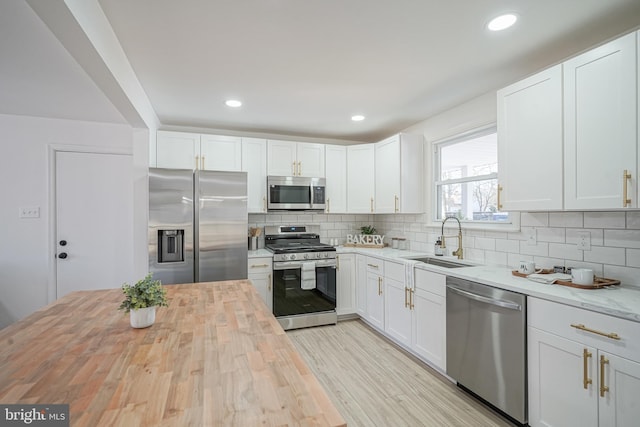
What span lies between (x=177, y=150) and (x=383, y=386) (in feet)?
10.4

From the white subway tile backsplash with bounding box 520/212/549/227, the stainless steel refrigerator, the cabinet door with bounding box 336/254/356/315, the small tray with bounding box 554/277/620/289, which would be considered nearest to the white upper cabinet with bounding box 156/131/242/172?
the stainless steel refrigerator

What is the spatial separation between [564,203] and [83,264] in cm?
459

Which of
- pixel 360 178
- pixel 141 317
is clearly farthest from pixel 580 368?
pixel 360 178

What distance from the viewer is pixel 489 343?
198 centimetres

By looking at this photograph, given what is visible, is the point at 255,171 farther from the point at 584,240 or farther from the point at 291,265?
the point at 584,240

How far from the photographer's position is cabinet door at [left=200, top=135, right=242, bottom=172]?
348 cm

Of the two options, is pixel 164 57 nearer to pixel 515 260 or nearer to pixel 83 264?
pixel 83 264

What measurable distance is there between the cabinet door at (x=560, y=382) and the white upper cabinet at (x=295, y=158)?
113 inches

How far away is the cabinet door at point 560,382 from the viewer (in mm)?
1493

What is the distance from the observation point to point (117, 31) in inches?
70.5

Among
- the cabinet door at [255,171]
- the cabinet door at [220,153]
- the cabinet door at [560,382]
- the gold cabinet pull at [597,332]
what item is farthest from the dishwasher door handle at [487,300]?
the cabinet door at [220,153]

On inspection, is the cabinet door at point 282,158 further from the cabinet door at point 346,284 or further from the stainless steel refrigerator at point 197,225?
the cabinet door at point 346,284

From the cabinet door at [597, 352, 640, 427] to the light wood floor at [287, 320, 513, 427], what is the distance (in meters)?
0.65

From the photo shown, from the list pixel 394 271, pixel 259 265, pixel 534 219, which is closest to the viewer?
pixel 534 219
